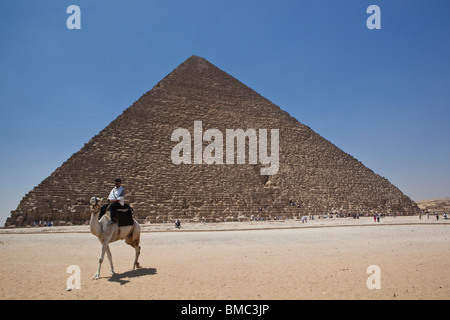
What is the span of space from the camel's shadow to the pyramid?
2075 cm

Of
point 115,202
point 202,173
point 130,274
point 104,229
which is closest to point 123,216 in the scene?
point 115,202

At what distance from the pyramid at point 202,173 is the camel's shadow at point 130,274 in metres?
20.8

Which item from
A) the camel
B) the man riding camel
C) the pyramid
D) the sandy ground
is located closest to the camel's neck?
the camel

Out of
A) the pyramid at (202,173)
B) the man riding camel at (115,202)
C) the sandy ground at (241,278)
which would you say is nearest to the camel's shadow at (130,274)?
the sandy ground at (241,278)

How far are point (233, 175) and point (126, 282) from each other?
29354 millimetres

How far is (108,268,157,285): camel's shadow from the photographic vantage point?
4898 millimetres

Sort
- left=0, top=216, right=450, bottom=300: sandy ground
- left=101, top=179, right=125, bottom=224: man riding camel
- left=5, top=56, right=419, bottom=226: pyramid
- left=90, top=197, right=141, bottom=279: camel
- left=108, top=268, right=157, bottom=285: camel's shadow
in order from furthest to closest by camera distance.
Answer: left=5, top=56, right=419, bottom=226: pyramid, left=101, top=179, right=125, bottom=224: man riding camel, left=90, top=197, right=141, bottom=279: camel, left=108, top=268, right=157, bottom=285: camel's shadow, left=0, top=216, right=450, bottom=300: sandy ground

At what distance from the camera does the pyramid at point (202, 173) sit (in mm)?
26812

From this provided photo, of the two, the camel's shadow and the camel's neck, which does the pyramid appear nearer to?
the camel's shadow

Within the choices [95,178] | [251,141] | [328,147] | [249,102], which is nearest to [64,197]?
[95,178]

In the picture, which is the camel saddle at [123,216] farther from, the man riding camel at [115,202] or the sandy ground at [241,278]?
the sandy ground at [241,278]

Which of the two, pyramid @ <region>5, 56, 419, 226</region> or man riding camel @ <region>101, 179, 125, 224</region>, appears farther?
pyramid @ <region>5, 56, 419, 226</region>

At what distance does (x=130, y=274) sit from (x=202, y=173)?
89.7ft
